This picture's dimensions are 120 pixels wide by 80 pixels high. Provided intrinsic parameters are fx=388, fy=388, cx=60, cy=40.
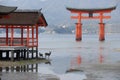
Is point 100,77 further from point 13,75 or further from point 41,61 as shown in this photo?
point 41,61

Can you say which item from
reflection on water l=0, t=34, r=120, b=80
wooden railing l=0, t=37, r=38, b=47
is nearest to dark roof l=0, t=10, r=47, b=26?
wooden railing l=0, t=37, r=38, b=47

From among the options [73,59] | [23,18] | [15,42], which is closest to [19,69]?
[15,42]

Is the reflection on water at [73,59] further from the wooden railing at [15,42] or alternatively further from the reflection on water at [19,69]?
the wooden railing at [15,42]

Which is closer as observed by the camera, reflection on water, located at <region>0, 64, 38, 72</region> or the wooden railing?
reflection on water, located at <region>0, 64, 38, 72</region>

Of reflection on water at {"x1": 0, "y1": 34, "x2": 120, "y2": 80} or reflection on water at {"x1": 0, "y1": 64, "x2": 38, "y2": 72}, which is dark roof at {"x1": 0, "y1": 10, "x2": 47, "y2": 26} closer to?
reflection on water at {"x1": 0, "y1": 34, "x2": 120, "y2": 80}

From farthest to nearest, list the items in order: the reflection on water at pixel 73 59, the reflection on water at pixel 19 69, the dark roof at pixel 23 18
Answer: the dark roof at pixel 23 18 → the reflection on water at pixel 19 69 → the reflection on water at pixel 73 59

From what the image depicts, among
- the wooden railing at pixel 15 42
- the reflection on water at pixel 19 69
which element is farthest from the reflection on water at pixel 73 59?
the wooden railing at pixel 15 42

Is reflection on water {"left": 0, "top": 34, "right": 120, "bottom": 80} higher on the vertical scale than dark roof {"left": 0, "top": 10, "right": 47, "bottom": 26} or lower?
lower

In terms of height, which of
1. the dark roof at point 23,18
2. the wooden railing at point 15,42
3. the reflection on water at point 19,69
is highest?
the dark roof at point 23,18

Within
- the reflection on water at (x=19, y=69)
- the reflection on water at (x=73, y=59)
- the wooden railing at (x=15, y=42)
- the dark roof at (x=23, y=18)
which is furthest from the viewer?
→ the wooden railing at (x=15, y=42)

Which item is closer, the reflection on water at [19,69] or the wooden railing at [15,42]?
the reflection on water at [19,69]

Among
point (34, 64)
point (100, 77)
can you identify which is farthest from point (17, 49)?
point (100, 77)

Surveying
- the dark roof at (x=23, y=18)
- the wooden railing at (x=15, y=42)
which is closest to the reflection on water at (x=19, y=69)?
the wooden railing at (x=15, y=42)

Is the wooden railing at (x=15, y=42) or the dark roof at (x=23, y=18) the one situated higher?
the dark roof at (x=23, y=18)
